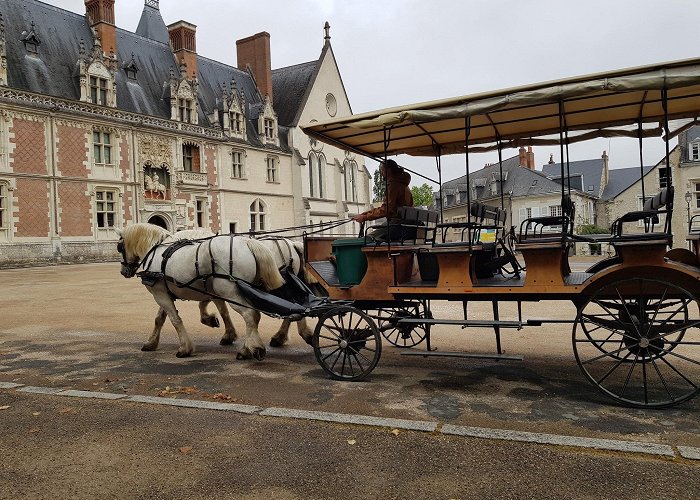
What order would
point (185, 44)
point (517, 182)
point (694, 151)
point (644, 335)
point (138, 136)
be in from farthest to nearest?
point (517, 182)
point (694, 151)
point (185, 44)
point (138, 136)
point (644, 335)

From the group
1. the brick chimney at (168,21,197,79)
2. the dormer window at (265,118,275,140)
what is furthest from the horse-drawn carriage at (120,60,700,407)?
the dormer window at (265,118,275,140)

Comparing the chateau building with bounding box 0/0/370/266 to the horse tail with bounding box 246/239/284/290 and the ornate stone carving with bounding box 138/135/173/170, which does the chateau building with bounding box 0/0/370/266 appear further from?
the horse tail with bounding box 246/239/284/290

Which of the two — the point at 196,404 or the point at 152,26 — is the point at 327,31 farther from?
the point at 196,404

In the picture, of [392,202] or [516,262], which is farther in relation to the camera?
[392,202]

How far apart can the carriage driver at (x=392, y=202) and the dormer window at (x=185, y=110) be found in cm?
2983

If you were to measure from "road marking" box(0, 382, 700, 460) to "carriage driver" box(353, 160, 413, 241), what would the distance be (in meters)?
2.39

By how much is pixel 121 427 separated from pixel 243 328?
5383mm

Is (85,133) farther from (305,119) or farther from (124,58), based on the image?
(305,119)

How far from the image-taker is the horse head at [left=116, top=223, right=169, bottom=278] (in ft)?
26.4

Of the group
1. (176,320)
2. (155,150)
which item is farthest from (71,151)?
(176,320)

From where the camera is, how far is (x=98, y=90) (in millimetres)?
28922

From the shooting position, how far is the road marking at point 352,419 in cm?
435

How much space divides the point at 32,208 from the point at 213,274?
2310 centimetres

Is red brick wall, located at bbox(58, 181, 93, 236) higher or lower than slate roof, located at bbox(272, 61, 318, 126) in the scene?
lower
